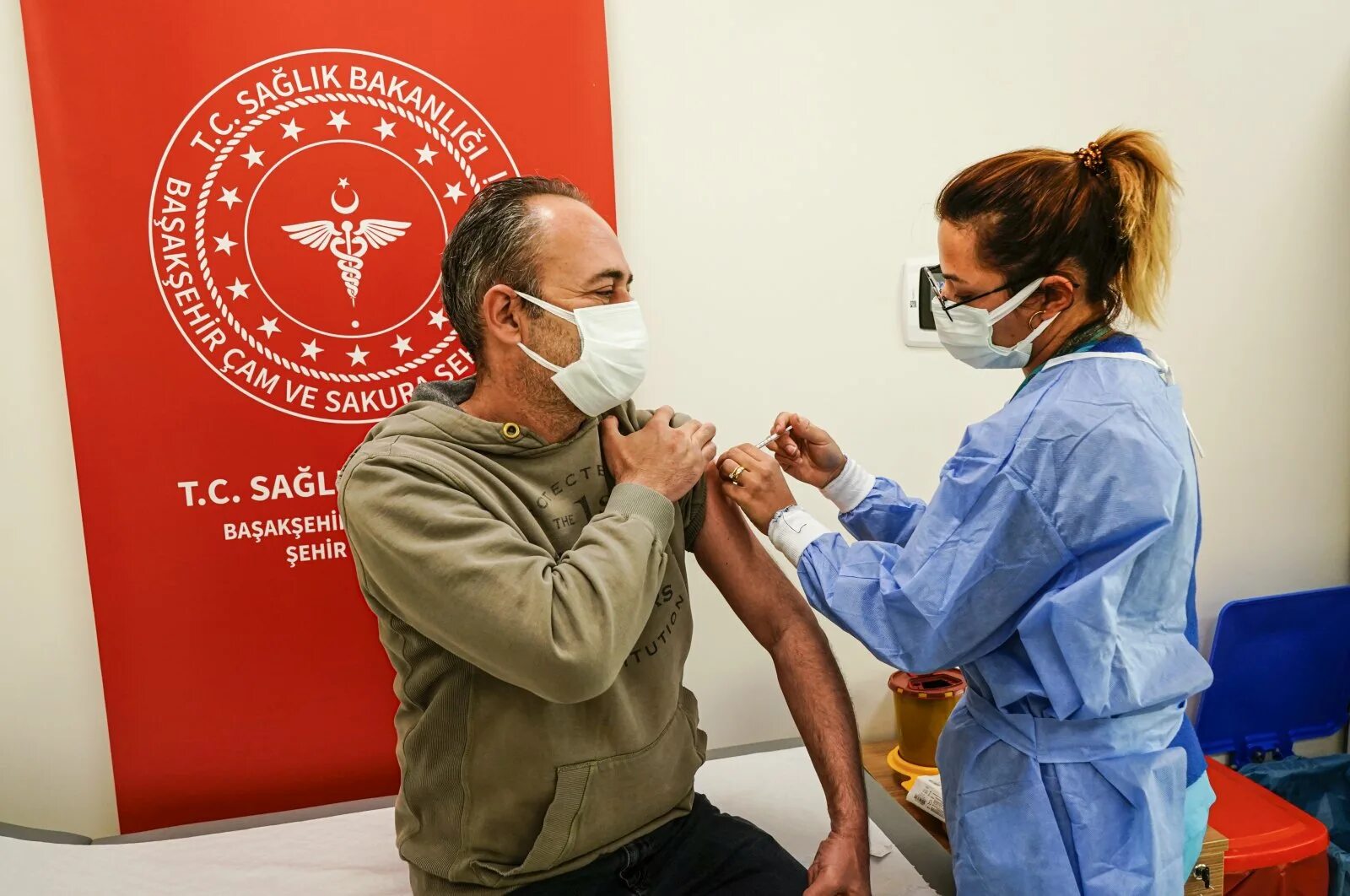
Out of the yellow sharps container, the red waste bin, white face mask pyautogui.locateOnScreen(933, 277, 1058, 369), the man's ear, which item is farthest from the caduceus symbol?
the red waste bin

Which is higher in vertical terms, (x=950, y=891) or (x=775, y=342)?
(x=775, y=342)

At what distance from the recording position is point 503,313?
1.38m

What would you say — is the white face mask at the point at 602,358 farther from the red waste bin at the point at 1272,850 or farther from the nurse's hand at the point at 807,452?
the red waste bin at the point at 1272,850

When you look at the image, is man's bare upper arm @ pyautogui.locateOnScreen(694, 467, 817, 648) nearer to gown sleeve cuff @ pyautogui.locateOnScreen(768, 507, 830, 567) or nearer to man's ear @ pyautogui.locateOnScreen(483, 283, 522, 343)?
gown sleeve cuff @ pyautogui.locateOnScreen(768, 507, 830, 567)

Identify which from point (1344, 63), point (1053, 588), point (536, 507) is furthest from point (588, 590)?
point (1344, 63)

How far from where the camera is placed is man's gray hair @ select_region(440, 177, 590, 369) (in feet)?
4.52

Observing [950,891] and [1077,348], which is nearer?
[1077,348]

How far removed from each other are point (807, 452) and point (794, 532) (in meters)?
0.35

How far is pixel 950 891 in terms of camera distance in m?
1.62

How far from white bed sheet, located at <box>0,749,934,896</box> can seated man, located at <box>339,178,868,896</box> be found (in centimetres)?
29

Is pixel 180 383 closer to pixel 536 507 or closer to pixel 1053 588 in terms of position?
pixel 536 507

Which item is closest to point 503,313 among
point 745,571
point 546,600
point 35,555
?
point 546,600

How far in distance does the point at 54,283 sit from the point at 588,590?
4.28ft

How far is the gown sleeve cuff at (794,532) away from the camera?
144cm
